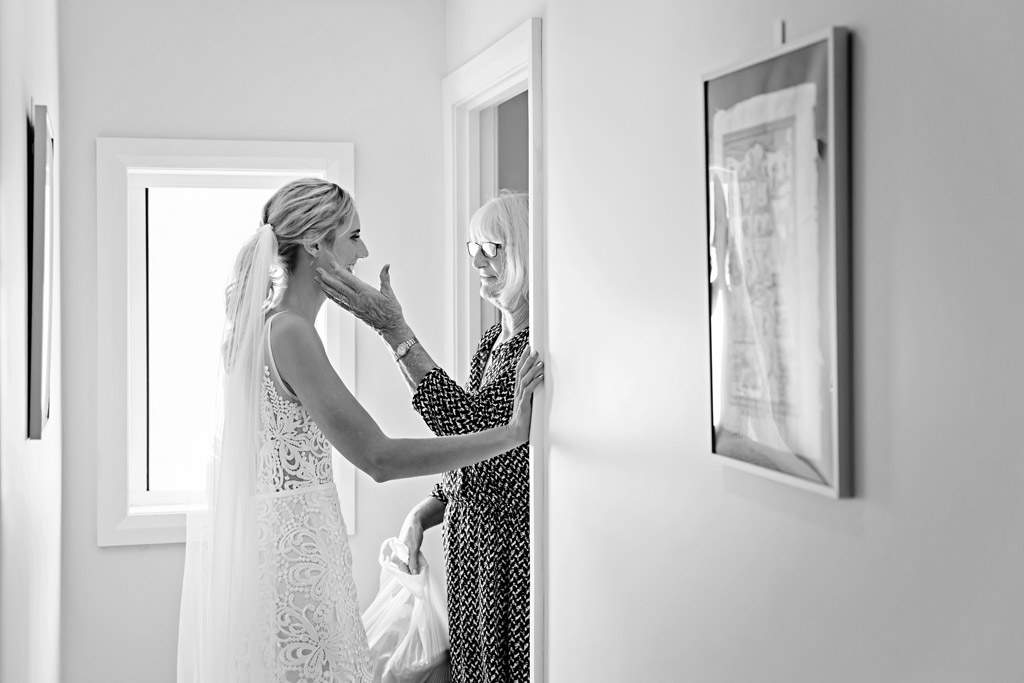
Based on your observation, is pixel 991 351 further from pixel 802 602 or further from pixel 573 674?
pixel 573 674

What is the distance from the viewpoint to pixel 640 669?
1801 mm

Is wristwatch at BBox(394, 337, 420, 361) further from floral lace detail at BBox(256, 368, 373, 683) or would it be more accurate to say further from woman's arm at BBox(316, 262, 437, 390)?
floral lace detail at BBox(256, 368, 373, 683)

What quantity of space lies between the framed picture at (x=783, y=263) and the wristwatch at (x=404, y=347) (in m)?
1.12

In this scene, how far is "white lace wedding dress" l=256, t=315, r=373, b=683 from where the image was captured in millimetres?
2078

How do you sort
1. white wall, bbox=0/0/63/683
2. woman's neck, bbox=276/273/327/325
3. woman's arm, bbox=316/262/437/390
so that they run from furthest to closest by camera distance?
1. woman's arm, bbox=316/262/437/390
2. woman's neck, bbox=276/273/327/325
3. white wall, bbox=0/0/63/683

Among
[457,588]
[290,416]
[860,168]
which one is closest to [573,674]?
[457,588]

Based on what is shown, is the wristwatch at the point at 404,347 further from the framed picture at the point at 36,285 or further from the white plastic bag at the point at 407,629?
the framed picture at the point at 36,285

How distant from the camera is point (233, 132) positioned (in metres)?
3.16

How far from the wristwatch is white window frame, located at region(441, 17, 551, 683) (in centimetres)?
32

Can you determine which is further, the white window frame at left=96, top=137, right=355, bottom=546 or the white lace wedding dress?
the white window frame at left=96, top=137, right=355, bottom=546

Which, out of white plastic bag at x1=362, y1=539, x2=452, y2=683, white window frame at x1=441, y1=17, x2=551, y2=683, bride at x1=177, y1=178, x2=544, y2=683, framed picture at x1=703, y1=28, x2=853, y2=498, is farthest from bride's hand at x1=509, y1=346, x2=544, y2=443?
framed picture at x1=703, y1=28, x2=853, y2=498

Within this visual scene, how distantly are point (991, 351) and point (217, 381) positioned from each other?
5.38 feet

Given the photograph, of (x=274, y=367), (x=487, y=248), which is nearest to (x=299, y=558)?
(x=274, y=367)

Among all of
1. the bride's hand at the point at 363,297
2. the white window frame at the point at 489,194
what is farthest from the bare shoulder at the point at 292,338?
the white window frame at the point at 489,194
